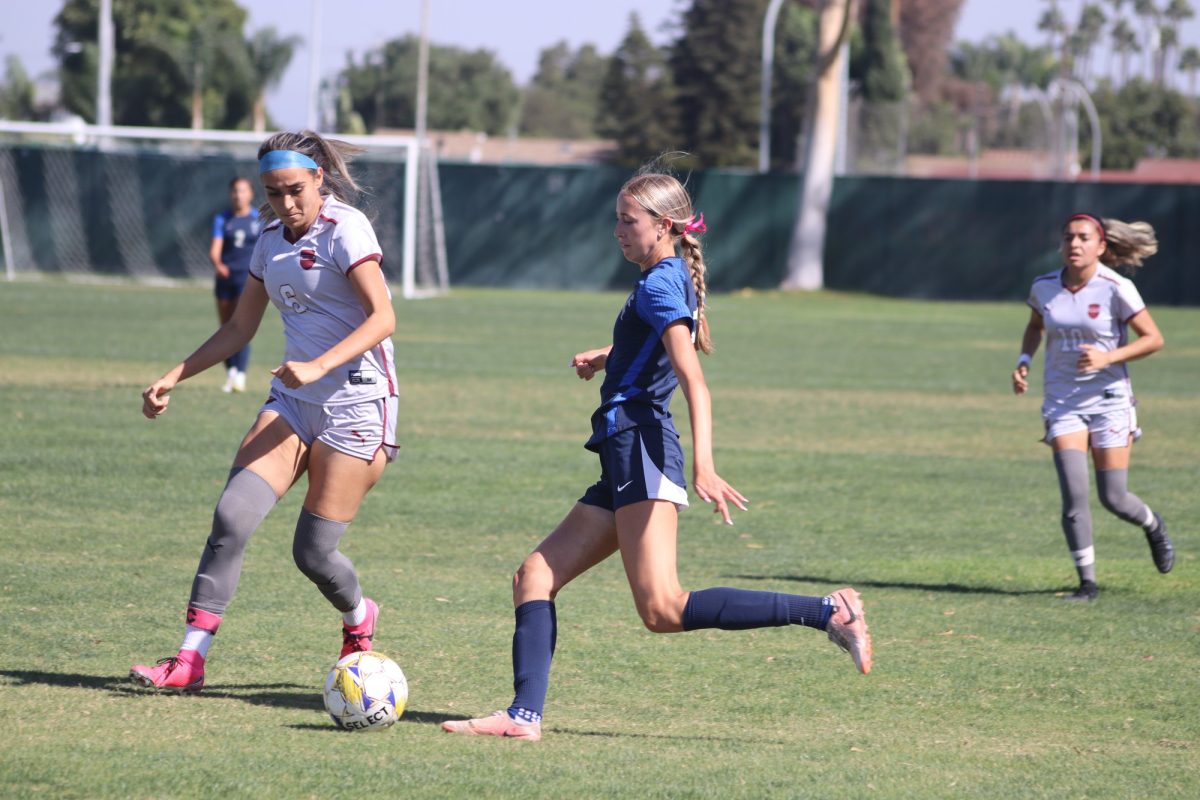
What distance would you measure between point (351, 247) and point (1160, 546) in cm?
515

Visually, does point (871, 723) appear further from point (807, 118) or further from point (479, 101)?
point (479, 101)

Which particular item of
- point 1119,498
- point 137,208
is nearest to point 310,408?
point 1119,498

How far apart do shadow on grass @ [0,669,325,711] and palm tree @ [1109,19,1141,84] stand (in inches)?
6414

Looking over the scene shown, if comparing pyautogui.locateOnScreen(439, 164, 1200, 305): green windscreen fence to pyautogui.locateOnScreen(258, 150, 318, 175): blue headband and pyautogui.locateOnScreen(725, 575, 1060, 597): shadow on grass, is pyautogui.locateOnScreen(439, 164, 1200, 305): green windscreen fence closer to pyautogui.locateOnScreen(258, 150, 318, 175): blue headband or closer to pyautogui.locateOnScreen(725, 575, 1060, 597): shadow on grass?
pyautogui.locateOnScreen(725, 575, 1060, 597): shadow on grass

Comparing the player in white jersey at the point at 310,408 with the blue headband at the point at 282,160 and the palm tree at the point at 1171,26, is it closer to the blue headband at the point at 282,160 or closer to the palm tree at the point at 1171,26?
the blue headband at the point at 282,160

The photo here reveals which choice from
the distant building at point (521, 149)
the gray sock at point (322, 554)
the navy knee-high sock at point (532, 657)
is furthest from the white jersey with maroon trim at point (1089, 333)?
the distant building at point (521, 149)

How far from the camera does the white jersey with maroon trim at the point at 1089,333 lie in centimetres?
866

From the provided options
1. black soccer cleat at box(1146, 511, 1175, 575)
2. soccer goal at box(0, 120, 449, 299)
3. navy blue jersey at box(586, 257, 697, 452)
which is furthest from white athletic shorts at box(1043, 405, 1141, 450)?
soccer goal at box(0, 120, 449, 299)

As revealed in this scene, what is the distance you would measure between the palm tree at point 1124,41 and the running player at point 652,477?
163 m

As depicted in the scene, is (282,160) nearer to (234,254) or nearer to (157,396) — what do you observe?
(157,396)

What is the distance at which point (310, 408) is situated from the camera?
5.98 meters

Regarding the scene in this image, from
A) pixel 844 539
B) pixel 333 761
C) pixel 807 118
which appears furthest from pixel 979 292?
pixel 333 761

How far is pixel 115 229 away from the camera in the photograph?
37188 mm

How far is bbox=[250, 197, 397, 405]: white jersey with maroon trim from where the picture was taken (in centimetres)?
589
